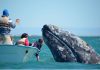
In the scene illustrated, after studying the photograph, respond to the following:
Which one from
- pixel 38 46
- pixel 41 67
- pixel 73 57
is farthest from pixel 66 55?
pixel 38 46

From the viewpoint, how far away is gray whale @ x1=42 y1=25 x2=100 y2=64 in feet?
67.6

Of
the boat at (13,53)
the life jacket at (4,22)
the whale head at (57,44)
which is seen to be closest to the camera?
the boat at (13,53)

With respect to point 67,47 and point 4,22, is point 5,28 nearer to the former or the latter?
point 4,22

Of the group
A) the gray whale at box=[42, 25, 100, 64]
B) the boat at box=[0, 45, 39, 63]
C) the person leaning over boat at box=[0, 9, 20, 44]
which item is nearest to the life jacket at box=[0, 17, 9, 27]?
the person leaning over boat at box=[0, 9, 20, 44]

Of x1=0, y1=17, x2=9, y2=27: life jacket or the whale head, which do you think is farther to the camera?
x1=0, y1=17, x2=9, y2=27: life jacket

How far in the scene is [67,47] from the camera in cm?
2077

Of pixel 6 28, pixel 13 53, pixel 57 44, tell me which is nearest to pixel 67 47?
pixel 57 44

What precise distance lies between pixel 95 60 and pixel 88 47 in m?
0.74

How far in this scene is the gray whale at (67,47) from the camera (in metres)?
20.6

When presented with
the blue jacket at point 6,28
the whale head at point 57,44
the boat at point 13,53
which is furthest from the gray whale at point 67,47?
the blue jacket at point 6,28

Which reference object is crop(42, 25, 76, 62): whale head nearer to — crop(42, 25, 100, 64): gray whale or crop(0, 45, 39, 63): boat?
crop(42, 25, 100, 64): gray whale

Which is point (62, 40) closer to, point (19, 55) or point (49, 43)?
point (49, 43)

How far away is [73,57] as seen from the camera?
67.7 ft

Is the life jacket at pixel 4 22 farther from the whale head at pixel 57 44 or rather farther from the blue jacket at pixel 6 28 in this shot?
the whale head at pixel 57 44
